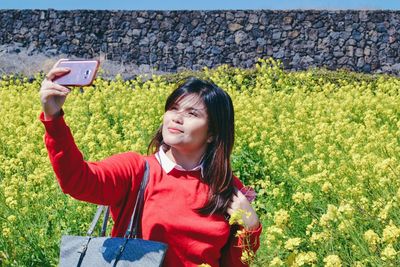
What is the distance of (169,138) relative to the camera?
2611 mm

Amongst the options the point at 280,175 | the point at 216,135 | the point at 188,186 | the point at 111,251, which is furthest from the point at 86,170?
the point at 280,175

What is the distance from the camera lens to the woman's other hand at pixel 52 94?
226 cm

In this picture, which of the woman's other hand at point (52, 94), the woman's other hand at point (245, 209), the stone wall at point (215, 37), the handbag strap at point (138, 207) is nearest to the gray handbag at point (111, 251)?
the handbag strap at point (138, 207)

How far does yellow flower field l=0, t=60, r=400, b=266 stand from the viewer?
10.0 ft

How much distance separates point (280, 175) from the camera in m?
5.11

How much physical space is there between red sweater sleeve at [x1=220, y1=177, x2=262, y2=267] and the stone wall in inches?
654

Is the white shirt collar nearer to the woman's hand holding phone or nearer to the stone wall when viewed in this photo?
the woman's hand holding phone

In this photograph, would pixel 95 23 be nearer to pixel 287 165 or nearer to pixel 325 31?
pixel 325 31

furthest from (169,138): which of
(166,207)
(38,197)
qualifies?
(38,197)

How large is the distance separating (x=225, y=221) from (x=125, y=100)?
5.36 metres

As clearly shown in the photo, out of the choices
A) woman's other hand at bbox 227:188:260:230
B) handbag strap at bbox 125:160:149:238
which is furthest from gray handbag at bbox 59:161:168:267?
woman's other hand at bbox 227:188:260:230

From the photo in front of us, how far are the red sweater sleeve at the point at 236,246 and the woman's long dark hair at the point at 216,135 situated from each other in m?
0.09

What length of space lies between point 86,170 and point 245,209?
50 cm

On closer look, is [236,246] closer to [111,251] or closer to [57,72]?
[111,251]
